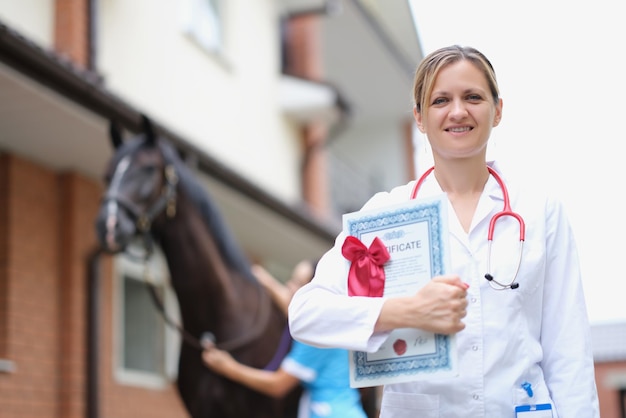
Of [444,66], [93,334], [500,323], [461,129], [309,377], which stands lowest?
[500,323]

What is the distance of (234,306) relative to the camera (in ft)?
18.4

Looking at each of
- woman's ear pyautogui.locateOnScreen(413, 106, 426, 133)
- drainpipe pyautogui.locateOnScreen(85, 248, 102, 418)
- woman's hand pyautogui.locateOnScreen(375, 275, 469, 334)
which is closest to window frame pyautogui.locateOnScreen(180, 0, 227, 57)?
drainpipe pyautogui.locateOnScreen(85, 248, 102, 418)

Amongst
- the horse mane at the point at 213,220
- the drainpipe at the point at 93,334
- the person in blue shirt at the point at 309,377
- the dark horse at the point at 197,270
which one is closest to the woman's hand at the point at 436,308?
the person in blue shirt at the point at 309,377

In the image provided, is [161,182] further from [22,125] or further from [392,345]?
[392,345]

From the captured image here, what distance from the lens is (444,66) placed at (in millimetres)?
2223

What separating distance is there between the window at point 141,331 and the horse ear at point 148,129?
372 centimetres

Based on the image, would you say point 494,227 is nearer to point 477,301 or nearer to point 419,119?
point 477,301

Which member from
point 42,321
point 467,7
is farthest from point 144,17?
point 467,7

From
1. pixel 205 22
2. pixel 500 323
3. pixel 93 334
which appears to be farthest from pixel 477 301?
pixel 205 22

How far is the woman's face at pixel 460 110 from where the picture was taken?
7.26 ft

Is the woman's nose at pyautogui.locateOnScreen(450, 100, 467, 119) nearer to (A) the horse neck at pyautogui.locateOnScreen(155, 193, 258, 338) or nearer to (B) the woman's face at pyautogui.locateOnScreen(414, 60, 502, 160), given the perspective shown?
(B) the woman's face at pyautogui.locateOnScreen(414, 60, 502, 160)

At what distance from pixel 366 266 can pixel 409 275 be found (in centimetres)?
Answer: 10

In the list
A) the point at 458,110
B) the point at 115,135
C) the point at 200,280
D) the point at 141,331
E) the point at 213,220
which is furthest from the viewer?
the point at 141,331

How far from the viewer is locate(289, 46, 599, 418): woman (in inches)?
81.7
